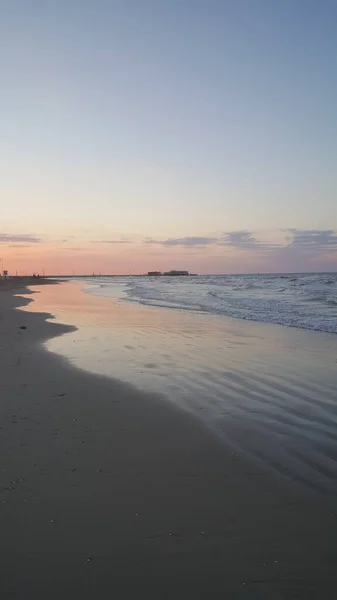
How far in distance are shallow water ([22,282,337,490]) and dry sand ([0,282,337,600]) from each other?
58cm

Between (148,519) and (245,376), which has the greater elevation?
(245,376)

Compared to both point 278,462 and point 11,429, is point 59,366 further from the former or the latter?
point 278,462

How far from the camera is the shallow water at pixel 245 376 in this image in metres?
6.01

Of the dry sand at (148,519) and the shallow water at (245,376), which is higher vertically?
the shallow water at (245,376)

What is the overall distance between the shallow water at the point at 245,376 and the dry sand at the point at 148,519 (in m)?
0.58

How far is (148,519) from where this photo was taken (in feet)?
13.8

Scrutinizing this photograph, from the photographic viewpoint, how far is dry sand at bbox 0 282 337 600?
11.1ft

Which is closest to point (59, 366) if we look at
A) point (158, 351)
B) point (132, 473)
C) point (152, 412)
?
point (158, 351)

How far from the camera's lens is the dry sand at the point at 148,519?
3.38 metres

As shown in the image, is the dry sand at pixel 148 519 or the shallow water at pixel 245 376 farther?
the shallow water at pixel 245 376

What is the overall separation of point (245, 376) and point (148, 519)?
616cm

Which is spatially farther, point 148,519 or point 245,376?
point 245,376

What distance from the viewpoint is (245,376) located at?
10055 mm

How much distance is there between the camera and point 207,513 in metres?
4.30
